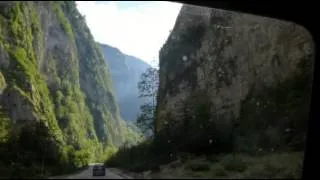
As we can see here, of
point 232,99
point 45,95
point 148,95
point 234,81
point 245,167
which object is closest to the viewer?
point 245,167

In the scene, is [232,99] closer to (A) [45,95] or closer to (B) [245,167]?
(B) [245,167]

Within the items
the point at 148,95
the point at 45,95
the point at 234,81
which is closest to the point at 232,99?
the point at 234,81

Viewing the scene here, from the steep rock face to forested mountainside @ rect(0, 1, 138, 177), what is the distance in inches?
730

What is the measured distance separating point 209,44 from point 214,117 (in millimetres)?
9124

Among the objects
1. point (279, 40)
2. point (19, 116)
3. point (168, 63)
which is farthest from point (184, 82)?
point (19, 116)

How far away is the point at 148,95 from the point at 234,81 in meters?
23.2

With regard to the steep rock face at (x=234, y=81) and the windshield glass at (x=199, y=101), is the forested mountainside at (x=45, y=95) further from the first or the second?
the steep rock face at (x=234, y=81)

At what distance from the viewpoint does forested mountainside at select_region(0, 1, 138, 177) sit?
6881 cm

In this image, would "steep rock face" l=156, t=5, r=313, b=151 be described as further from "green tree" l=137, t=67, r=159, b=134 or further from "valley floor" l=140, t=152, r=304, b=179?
"valley floor" l=140, t=152, r=304, b=179

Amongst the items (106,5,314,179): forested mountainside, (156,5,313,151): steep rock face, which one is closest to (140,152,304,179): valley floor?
(106,5,314,179): forested mountainside

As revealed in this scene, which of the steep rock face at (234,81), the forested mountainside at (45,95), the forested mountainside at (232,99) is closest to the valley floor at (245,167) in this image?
the forested mountainside at (232,99)

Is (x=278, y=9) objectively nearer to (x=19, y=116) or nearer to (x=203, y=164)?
(x=203, y=164)

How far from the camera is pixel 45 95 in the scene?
9475 cm

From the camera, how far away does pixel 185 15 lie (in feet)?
191
